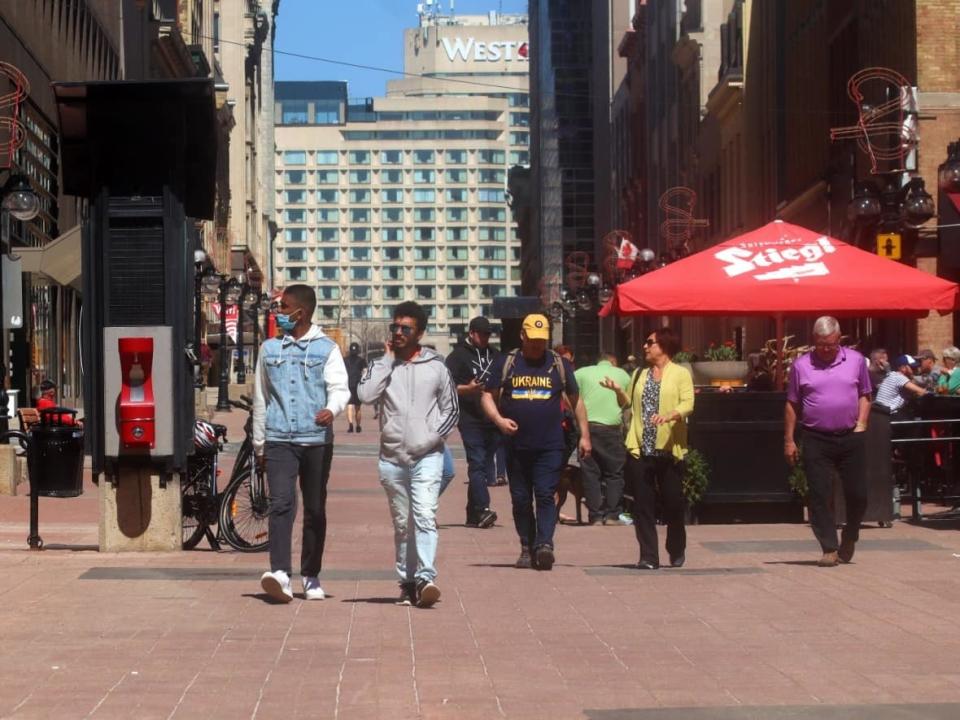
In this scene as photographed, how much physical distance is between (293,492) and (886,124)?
21.4 metres

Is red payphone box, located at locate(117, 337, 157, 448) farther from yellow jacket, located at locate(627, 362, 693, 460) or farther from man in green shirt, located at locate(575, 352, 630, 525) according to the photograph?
man in green shirt, located at locate(575, 352, 630, 525)

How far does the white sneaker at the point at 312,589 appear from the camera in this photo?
12.0 m

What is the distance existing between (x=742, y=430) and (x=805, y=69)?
30.3 meters

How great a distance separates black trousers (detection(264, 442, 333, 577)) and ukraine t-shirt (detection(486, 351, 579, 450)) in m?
2.46

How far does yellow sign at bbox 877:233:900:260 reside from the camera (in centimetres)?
3219

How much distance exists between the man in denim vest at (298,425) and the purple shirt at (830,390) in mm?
3962

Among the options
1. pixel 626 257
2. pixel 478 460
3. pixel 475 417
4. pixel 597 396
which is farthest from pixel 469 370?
pixel 626 257

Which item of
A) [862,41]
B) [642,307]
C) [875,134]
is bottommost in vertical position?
[642,307]

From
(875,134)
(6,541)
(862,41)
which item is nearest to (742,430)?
(6,541)

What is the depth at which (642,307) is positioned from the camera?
1944 cm

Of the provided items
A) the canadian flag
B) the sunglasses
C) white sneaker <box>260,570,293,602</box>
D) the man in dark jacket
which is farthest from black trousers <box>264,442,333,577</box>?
the canadian flag

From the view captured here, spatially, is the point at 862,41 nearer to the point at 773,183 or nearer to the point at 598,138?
the point at 773,183

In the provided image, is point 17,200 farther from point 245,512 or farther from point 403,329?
point 403,329

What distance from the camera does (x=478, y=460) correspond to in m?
18.9
